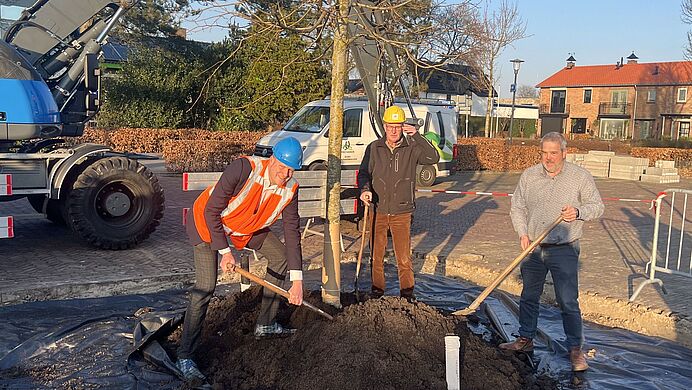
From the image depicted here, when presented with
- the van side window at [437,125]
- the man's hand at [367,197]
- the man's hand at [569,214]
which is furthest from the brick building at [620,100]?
the man's hand at [569,214]

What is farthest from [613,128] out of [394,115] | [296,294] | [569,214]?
[296,294]

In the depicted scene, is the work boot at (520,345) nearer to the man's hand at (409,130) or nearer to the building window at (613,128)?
the man's hand at (409,130)

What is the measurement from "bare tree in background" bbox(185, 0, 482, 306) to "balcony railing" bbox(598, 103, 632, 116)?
57506 mm

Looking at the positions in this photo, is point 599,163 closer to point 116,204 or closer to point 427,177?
point 427,177

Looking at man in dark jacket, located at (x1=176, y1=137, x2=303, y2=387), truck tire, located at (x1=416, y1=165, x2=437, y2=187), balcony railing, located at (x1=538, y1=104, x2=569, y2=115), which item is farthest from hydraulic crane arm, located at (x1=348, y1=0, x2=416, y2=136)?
balcony railing, located at (x1=538, y1=104, x2=569, y2=115)

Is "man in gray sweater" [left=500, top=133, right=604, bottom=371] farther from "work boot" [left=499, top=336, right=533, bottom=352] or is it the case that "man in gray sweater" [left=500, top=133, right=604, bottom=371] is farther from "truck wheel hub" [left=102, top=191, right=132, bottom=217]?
"truck wheel hub" [left=102, top=191, right=132, bottom=217]

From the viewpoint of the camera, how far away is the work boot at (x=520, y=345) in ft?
16.9

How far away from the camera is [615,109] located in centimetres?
5888

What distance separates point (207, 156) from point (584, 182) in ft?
45.7

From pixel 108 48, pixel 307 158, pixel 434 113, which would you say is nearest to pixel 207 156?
pixel 307 158

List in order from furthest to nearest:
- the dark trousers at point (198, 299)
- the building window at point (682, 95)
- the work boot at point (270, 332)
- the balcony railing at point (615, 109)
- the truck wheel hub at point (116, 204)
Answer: the balcony railing at point (615, 109), the building window at point (682, 95), the truck wheel hub at point (116, 204), the work boot at point (270, 332), the dark trousers at point (198, 299)

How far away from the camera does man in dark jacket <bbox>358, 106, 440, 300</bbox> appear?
20.0 feet

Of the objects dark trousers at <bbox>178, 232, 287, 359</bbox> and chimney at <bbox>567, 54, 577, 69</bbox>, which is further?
chimney at <bbox>567, 54, 577, 69</bbox>

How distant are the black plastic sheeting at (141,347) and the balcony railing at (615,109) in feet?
187
